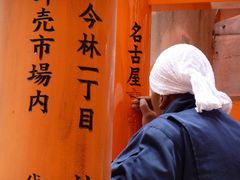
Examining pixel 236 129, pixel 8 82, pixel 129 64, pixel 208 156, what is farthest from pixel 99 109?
pixel 129 64

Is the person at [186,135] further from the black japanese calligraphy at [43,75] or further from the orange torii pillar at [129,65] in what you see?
the orange torii pillar at [129,65]

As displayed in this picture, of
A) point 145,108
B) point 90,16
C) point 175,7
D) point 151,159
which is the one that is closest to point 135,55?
point 145,108

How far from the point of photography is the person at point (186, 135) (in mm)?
1666

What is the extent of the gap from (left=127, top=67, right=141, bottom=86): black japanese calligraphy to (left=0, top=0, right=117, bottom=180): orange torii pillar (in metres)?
1.60

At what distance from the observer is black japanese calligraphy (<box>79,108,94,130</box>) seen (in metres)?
1.20

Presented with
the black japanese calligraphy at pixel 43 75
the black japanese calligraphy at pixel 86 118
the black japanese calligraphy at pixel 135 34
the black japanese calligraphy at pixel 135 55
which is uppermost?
the black japanese calligraphy at pixel 135 34

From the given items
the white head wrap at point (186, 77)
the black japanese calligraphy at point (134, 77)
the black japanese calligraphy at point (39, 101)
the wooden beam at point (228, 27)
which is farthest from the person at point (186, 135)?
the wooden beam at point (228, 27)

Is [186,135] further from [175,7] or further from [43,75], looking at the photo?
[175,7]

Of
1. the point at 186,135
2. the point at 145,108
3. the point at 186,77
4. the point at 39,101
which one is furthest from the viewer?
the point at 145,108

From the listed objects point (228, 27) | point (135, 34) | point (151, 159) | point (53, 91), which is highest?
point (228, 27)

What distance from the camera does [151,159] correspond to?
1.67m

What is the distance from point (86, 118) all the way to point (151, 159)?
53 cm

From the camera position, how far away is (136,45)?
9.50 feet

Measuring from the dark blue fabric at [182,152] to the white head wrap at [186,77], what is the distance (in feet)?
0.33
